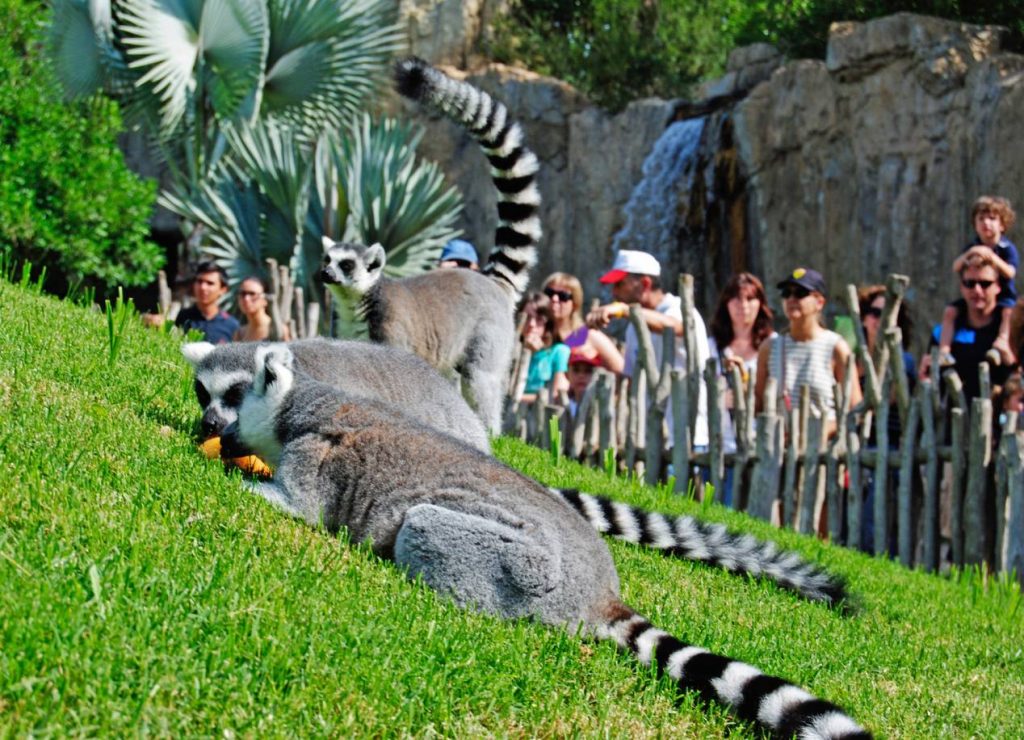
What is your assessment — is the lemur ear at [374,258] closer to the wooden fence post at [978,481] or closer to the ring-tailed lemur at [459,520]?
the ring-tailed lemur at [459,520]

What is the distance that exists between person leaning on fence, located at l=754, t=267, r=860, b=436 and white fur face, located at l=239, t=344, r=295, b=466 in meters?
5.15

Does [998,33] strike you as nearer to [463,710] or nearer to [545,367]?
[545,367]

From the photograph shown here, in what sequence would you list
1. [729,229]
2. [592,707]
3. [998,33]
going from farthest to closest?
1. [729,229]
2. [998,33]
3. [592,707]

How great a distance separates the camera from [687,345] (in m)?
9.20

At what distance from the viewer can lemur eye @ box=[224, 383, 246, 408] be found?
4930mm

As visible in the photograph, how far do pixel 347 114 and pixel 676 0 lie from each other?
26.3ft

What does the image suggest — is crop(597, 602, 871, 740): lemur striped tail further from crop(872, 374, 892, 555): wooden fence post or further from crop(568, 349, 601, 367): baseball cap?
crop(568, 349, 601, 367): baseball cap

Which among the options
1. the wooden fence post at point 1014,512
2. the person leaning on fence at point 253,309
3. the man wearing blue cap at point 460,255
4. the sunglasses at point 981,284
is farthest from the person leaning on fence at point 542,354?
the wooden fence post at point 1014,512

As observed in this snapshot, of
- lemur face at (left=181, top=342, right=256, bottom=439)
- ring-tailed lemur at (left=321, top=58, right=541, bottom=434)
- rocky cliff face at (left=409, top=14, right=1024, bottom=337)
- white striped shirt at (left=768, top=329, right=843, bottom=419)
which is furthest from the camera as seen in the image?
rocky cliff face at (left=409, top=14, right=1024, bottom=337)

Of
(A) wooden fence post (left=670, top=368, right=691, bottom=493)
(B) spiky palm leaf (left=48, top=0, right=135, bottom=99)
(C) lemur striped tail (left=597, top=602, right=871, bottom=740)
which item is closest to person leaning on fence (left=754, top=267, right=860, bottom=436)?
(A) wooden fence post (left=670, top=368, right=691, bottom=493)

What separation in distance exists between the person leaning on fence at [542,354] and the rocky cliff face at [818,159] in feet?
22.0

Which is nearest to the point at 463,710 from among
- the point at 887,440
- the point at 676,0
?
the point at 887,440

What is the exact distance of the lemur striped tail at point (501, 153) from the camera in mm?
8227

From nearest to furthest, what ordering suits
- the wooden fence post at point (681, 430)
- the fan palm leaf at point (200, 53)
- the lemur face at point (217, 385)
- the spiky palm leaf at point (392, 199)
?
the lemur face at point (217, 385) < the wooden fence post at point (681, 430) < the spiky palm leaf at point (392, 199) < the fan palm leaf at point (200, 53)
